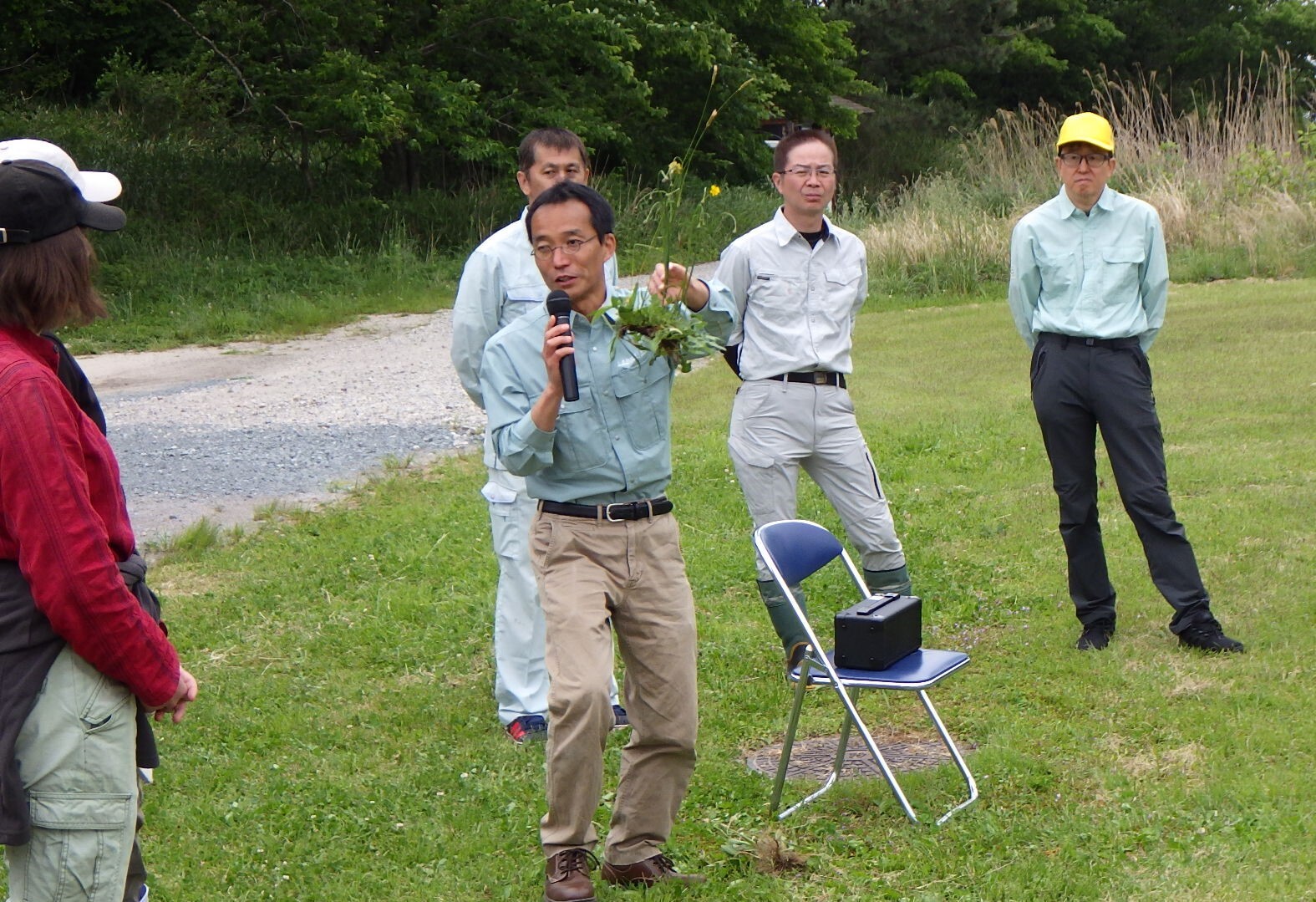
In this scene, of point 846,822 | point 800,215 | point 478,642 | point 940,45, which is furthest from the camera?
point 940,45

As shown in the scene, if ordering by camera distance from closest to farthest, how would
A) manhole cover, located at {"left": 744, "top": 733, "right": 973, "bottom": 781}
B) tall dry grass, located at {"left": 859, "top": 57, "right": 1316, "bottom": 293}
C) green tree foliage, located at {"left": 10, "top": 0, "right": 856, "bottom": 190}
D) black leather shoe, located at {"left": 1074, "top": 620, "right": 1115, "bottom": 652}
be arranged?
manhole cover, located at {"left": 744, "top": 733, "right": 973, "bottom": 781}, black leather shoe, located at {"left": 1074, "top": 620, "right": 1115, "bottom": 652}, tall dry grass, located at {"left": 859, "top": 57, "right": 1316, "bottom": 293}, green tree foliage, located at {"left": 10, "top": 0, "right": 856, "bottom": 190}

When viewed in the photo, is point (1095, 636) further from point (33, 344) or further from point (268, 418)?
point (268, 418)

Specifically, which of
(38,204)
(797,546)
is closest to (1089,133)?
(797,546)

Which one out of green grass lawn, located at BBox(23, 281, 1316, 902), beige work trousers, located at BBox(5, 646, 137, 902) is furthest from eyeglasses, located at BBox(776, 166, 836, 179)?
beige work trousers, located at BBox(5, 646, 137, 902)

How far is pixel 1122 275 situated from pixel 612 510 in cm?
292

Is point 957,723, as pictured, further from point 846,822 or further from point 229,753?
point 229,753

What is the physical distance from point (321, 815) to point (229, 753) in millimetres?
790

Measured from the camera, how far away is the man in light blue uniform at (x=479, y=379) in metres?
5.38

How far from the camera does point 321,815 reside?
4.93 m

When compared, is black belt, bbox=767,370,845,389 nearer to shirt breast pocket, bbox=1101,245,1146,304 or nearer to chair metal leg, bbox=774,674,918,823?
shirt breast pocket, bbox=1101,245,1146,304

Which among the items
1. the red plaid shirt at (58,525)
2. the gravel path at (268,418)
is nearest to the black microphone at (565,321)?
the red plaid shirt at (58,525)

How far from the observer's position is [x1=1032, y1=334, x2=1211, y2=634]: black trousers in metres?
5.96

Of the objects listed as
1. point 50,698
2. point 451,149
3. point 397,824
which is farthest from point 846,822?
point 451,149

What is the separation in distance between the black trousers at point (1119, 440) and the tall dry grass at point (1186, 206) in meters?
13.0
